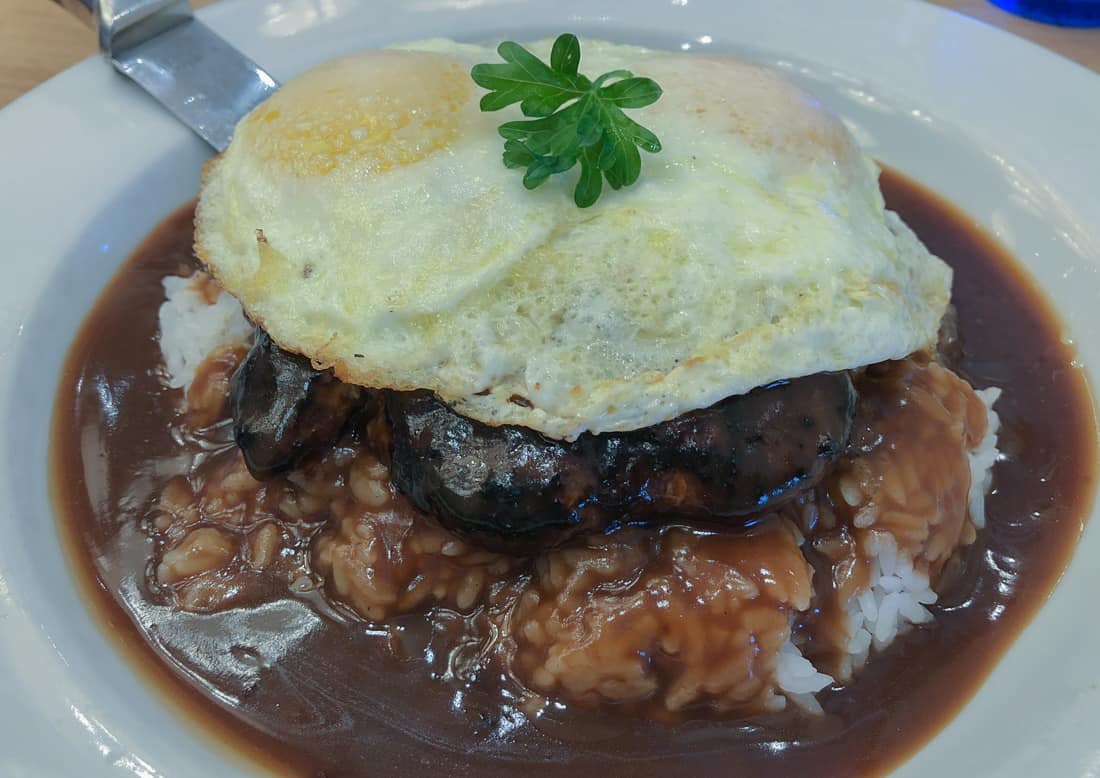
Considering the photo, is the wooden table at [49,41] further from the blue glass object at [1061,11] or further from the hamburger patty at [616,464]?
the hamburger patty at [616,464]

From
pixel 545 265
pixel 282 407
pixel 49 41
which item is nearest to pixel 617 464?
pixel 545 265

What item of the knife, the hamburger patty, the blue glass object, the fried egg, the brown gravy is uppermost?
the blue glass object

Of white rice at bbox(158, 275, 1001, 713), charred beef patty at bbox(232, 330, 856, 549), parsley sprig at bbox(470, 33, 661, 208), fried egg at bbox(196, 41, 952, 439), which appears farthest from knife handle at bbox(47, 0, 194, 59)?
charred beef patty at bbox(232, 330, 856, 549)

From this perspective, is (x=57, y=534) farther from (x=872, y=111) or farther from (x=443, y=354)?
(x=872, y=111)

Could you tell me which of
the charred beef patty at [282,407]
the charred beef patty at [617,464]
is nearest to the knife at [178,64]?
the charred beef patty at [282,407]

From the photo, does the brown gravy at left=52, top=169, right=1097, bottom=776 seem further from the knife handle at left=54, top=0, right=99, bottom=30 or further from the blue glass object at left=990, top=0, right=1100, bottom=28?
the blue glass object at left=990, top=0, right=1100, bottom=28

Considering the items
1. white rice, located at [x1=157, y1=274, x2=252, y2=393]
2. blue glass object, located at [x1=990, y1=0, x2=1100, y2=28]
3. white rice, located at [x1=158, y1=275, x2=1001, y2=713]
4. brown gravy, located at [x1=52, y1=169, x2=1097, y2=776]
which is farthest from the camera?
blue glass object, located at [x1=990, y1=0, x2=1100, y2=28]

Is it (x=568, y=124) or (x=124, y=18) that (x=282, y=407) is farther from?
(x=124, y=18)
